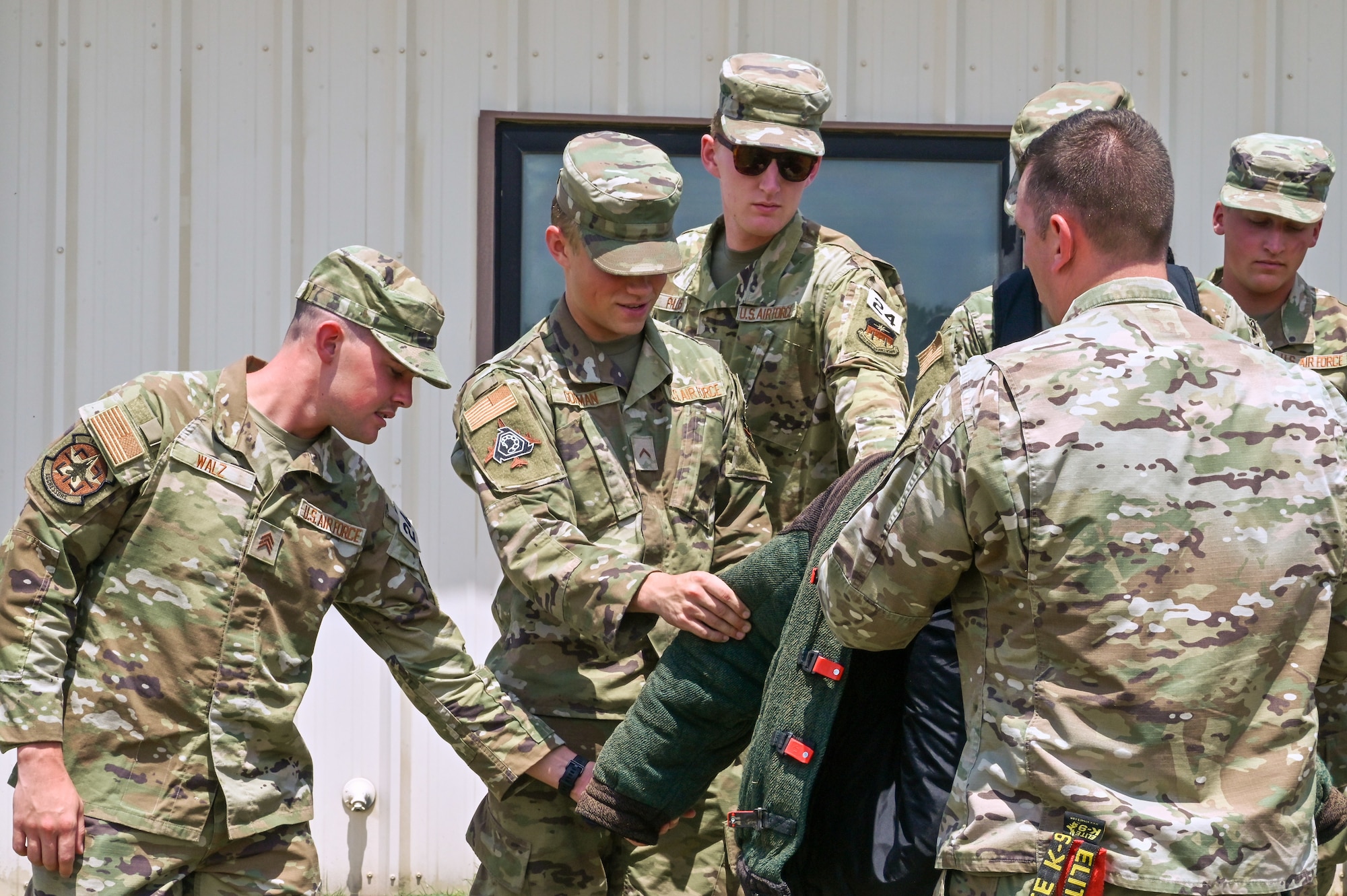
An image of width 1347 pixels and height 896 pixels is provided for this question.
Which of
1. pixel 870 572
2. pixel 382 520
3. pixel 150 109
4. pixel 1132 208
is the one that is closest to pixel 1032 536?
pixel 870 572

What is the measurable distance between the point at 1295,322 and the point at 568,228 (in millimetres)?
2453

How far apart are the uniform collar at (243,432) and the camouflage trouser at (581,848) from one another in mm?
783

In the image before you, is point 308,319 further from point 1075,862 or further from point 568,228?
point 1075,862

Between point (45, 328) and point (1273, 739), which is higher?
A: point (45, 328)

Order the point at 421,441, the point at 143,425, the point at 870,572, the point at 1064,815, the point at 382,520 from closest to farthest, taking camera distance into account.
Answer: the point at 1064,815, the point at 870,572, the point at 143,425, the point at 382,520, the point at 421,441

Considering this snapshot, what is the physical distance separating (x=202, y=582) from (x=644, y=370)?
108 cm

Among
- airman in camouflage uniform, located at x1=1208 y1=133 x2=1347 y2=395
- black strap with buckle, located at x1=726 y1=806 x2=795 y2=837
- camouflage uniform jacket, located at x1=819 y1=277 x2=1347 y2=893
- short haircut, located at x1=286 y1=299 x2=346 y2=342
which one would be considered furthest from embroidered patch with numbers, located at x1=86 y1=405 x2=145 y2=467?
airman in camouflage uniform, located at x1=1208 y1=133 x2=1347 y2=395

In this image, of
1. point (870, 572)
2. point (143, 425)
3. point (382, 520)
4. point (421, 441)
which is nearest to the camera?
point (870, 572)

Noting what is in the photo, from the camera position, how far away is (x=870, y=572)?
7.14 ft

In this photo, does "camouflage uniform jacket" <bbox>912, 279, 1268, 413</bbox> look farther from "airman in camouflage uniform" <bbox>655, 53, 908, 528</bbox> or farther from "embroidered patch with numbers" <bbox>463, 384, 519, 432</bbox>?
"embroidered patch with numbers" <bbox>463, 384, 519, 432</bbox>

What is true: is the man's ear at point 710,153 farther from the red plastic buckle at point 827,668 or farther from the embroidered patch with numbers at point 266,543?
the red plastic buckle at point 827,668

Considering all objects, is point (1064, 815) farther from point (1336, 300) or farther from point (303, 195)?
point (303, 195)

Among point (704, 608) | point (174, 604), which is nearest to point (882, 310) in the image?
point (704, 608)

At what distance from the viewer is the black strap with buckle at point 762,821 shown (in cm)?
240
